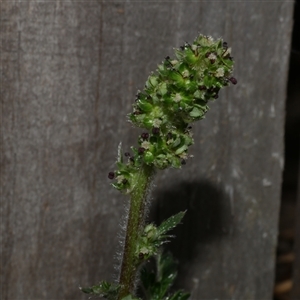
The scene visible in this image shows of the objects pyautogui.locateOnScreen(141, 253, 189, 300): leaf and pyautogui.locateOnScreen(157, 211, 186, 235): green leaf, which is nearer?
pyautogui.locateOnScreen(157, 211, 186, 235): green leaf

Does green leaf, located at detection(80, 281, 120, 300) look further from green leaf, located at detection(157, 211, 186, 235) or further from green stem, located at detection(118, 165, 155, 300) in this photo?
green leaf, located at detection(157, 211, 186, 235)

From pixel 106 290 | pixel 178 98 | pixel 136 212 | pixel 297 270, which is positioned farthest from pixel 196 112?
pixel 297 270

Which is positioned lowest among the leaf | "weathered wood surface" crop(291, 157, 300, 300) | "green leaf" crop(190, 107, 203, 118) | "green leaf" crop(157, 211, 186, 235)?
"weathered wood surface" crop(291, 157, 300, 300)

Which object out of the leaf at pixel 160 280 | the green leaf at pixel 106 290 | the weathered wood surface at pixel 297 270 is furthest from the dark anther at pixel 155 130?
the weathered wood surface at pixel 297 270

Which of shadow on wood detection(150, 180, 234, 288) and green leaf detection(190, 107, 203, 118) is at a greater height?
green leaf detection(190, 107, 203, 118)

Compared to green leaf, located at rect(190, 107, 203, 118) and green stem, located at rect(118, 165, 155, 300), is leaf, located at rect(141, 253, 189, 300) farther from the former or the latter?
green leaf, located at rect(190, 107, 203, 118)

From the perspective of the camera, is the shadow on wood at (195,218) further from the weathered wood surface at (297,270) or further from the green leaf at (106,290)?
the green leaf at (106,290)

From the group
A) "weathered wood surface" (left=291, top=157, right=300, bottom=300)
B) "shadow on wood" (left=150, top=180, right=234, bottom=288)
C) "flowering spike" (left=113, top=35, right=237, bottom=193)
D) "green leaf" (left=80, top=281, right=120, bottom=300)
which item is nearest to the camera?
Result: "flowering spike" (left=113, top=35, right=237, bottom=193)

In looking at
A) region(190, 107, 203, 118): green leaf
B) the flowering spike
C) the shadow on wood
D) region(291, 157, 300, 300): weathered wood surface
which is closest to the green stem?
the flowering spike

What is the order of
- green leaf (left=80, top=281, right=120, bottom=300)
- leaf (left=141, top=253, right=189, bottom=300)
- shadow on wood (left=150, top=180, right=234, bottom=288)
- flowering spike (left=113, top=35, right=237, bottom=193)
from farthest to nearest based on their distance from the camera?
shadow on wood (left=150, top=180, right=234, bottom=288), leaf (left=141, top=253, right=189, bottom=300), green leaf (left=80, top=281, right=120, bottom=300), flowering spike (left=113, top=35, right=237, bottom=193)

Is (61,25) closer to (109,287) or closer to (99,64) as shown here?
(99,64)
